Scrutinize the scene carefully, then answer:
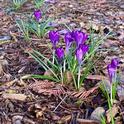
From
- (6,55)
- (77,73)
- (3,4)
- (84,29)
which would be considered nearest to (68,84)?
(77,73)

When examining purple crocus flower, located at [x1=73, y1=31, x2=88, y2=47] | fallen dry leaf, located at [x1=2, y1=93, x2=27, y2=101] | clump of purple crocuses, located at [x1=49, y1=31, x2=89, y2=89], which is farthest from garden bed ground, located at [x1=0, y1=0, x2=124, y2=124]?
purple crocus flower, located at [x1=73, y1=31, x2=88, y2=47]

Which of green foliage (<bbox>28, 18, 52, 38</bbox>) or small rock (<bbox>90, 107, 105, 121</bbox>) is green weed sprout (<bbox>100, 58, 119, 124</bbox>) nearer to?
small rock (<bbox>90, 107, 105, 121</bbox>)

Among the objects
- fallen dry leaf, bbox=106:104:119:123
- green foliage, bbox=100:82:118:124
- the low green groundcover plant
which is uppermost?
the low green groundcover plant

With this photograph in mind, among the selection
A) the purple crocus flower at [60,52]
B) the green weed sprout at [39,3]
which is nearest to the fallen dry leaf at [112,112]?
the purple crocus flower at [60,52]

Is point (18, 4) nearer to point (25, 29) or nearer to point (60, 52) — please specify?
point (25, 29)

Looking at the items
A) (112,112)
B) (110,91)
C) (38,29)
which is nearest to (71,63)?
(110,91)
